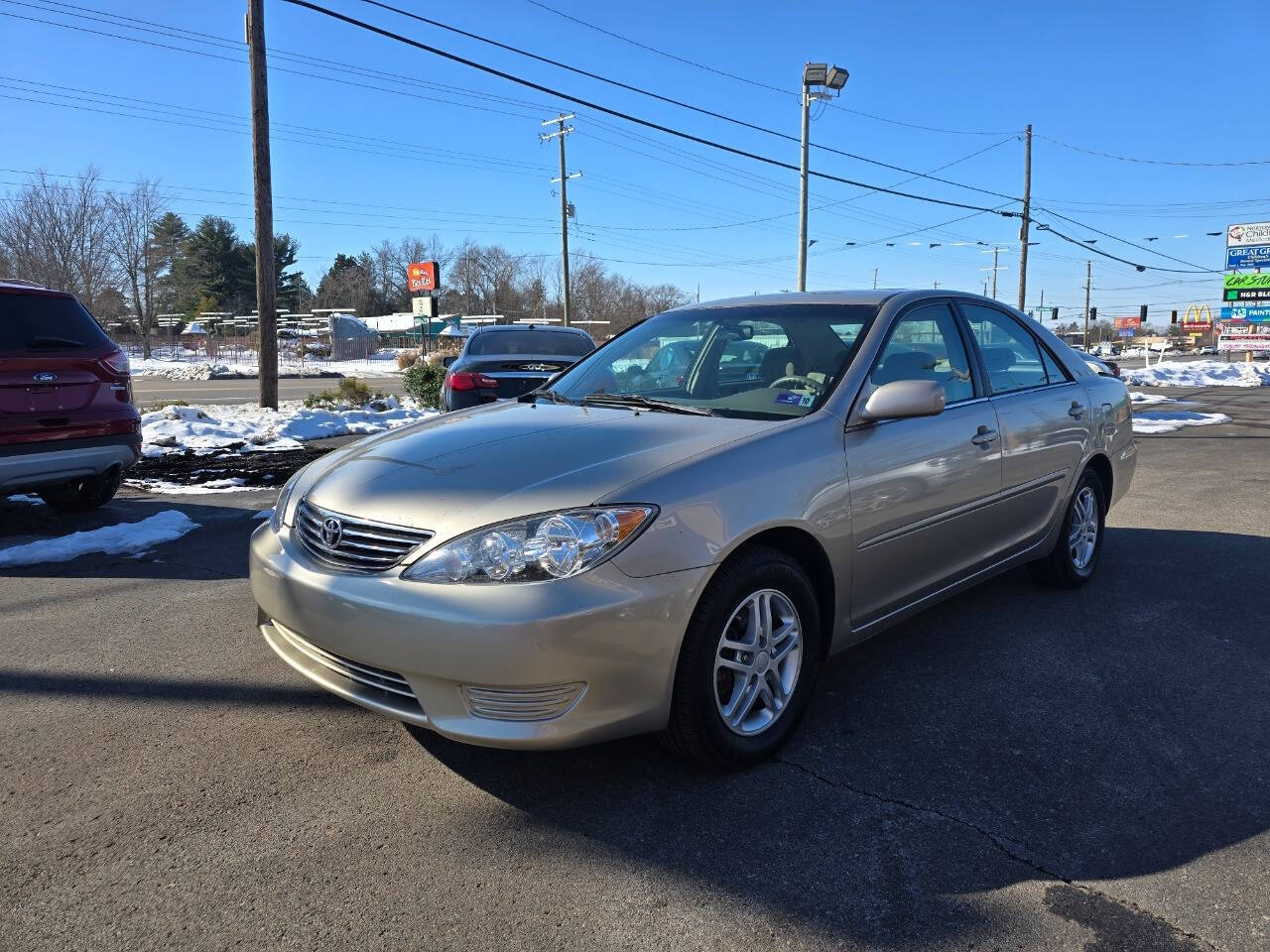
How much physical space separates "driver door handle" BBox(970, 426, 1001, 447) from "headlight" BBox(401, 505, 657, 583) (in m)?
1.96

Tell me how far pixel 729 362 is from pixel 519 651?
1.93 meters

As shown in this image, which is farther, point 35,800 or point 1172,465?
point 1172,465

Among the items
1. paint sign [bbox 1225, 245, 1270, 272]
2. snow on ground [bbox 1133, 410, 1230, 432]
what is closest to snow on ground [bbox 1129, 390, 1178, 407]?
snow on ground [bbox 1133, 410, 1230, 432]

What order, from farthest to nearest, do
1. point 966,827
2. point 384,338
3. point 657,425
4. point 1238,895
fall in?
point 384,338 < point 657,425 < point 966,827 < point 1238,895

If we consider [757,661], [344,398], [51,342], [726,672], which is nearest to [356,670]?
[726,672]

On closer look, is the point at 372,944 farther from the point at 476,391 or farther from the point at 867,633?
the point at 476,391

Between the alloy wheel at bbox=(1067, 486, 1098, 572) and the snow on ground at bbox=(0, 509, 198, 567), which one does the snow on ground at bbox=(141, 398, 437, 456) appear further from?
the alloy wheel at bbox=(1067, 486, 1098, 572)

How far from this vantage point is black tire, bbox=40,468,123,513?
7000 mm

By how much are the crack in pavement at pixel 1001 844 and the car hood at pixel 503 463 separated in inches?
43.8

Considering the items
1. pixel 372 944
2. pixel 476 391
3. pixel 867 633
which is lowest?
pixel 372 944

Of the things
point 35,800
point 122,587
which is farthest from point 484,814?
point 122,587

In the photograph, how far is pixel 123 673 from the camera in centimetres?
378

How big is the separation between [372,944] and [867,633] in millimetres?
2079

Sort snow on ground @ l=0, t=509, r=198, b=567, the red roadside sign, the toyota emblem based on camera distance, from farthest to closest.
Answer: the red roadside sign
snow on ground @ l=0, t=509, r=198, b=567
the toyota emblem
